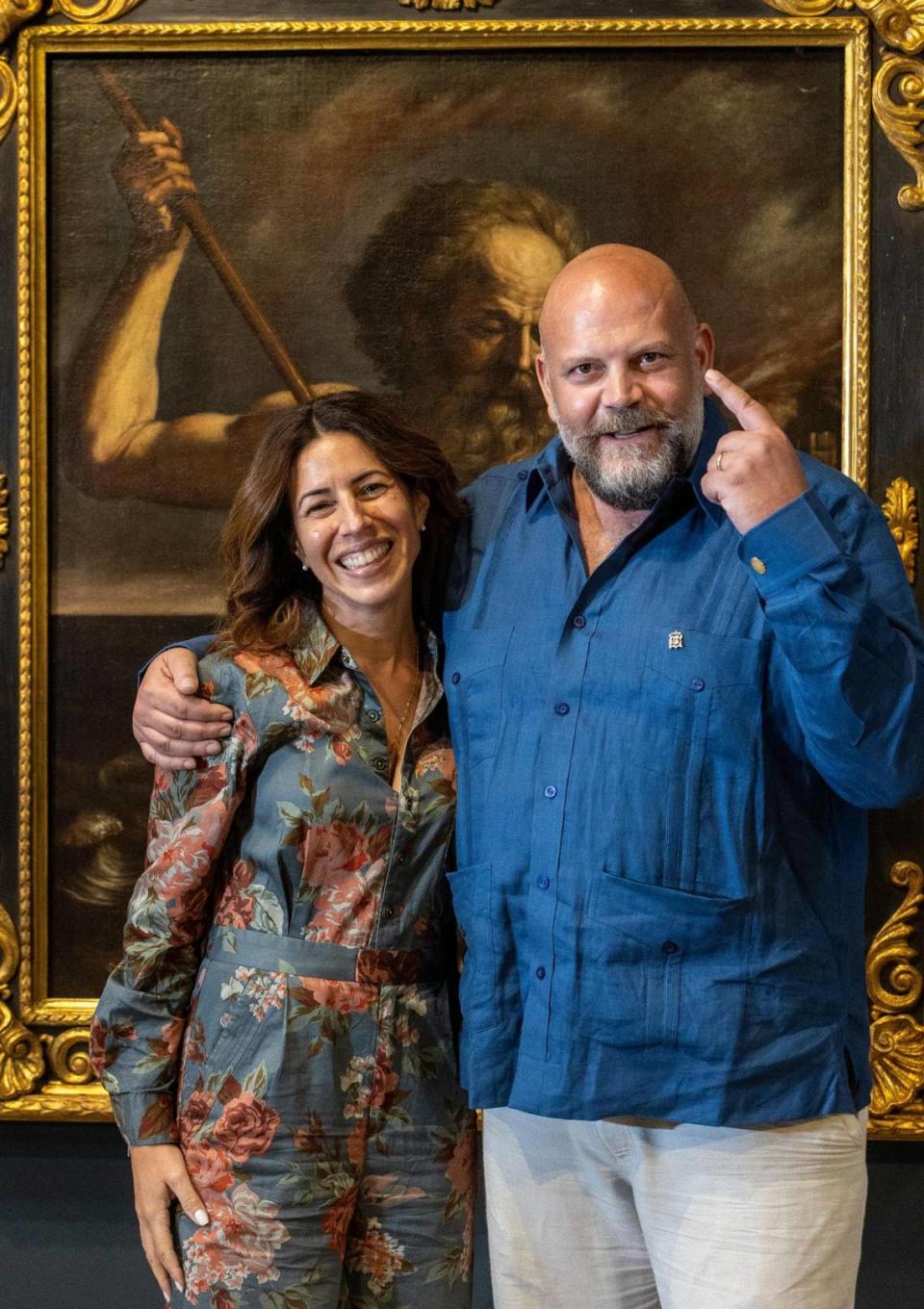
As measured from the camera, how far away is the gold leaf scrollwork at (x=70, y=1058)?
263 centimetres

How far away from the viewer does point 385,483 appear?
6.13 ft

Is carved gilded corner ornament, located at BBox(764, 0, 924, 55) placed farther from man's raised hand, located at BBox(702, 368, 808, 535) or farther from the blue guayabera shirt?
man's raised hand, located at BBox(702, 368, 808, 535)

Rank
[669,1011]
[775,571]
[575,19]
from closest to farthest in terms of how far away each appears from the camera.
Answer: [775,571]
[669,1011]
[575,19]

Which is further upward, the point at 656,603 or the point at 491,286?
the point at 491,286

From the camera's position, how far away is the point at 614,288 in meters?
1.76

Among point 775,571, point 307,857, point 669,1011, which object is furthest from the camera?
point 307,857

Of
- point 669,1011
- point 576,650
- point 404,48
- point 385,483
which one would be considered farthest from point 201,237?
point 669,1011

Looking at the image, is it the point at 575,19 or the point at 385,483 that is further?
the point at 575,19

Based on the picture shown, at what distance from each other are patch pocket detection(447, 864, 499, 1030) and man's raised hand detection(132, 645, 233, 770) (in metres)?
0.37

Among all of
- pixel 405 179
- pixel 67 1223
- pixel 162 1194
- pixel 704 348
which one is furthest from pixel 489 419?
pixel 67 1223

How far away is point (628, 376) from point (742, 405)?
23 centimetres

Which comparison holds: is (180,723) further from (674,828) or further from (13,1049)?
(13,1049)

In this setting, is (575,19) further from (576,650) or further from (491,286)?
(576,650)

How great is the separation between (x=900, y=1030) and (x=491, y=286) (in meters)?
1.60
